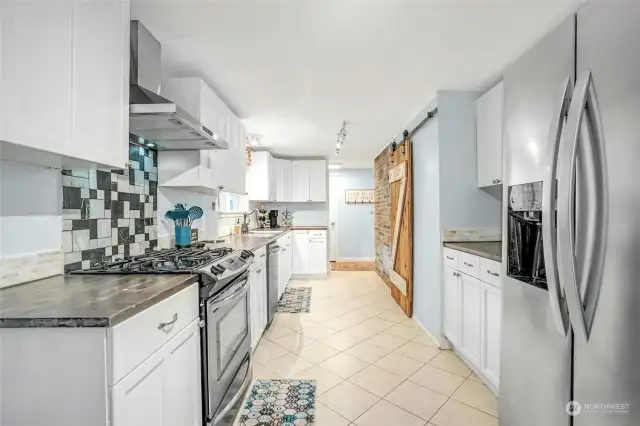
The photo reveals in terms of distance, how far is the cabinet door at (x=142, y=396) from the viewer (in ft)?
3.17

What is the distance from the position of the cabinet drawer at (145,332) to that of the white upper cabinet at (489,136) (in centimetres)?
244

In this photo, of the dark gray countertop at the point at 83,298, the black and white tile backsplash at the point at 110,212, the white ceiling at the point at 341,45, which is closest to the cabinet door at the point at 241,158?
the white ceiling at the point at 341,45

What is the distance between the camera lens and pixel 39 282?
140 centimetres

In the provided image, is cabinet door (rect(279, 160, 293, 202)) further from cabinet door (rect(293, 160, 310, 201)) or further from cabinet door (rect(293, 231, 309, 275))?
cabinet door (rect(293, 231, 309, 275))

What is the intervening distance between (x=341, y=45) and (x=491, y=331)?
6.97 feet

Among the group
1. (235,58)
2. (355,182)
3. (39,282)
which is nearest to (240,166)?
(235,58)

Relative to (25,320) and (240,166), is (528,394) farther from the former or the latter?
(240,166)

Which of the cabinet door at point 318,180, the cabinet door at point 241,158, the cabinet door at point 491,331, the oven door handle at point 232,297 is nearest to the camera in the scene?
the oven door handle at point 232,297

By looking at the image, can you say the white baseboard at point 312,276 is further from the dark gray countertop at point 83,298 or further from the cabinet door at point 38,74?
the cabinet door at point 38,74

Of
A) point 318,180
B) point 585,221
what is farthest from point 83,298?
point 318,180

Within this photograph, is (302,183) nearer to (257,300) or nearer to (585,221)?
(257,300)

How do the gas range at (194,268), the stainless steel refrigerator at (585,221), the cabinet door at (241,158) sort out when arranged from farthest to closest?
the cabinet door at (241,158) → the gas range at (194,268) → the stainless steel refrigerator at (585,221)

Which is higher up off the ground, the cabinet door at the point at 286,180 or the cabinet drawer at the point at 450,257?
the cabinet door at the point at 286,180

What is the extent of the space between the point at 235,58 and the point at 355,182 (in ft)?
20.0
